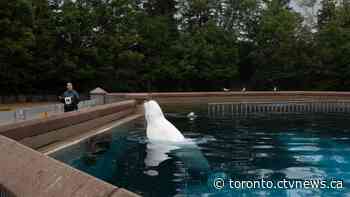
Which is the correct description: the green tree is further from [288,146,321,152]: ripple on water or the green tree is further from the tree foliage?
[288,146,321,152]: ripple on water

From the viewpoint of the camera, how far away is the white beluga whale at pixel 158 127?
45.4 ft

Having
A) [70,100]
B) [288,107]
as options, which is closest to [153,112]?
[70,100]

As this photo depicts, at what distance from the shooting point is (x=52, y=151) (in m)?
10.8

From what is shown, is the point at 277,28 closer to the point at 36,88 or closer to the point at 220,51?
the point at 220,51

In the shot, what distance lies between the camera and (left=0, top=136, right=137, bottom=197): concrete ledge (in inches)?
124

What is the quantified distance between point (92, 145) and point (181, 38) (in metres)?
38.6

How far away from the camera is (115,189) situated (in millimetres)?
2986

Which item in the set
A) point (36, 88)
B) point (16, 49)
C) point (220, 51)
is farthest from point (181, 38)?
point (16, 49)

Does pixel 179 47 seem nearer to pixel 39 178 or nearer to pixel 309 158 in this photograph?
pixel 309 158

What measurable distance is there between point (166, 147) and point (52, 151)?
367cm

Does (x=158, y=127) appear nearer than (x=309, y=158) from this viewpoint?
No

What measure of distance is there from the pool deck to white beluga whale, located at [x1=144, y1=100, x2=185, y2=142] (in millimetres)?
2141

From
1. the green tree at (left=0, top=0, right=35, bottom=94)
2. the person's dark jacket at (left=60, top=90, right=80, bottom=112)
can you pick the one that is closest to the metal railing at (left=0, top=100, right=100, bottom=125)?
the person's dark jacket at (left=60, top=90, right=80, bottom=112)

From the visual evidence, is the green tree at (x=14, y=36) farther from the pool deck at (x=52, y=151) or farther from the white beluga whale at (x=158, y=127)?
the white beluga whale at (x=158, y=127)
